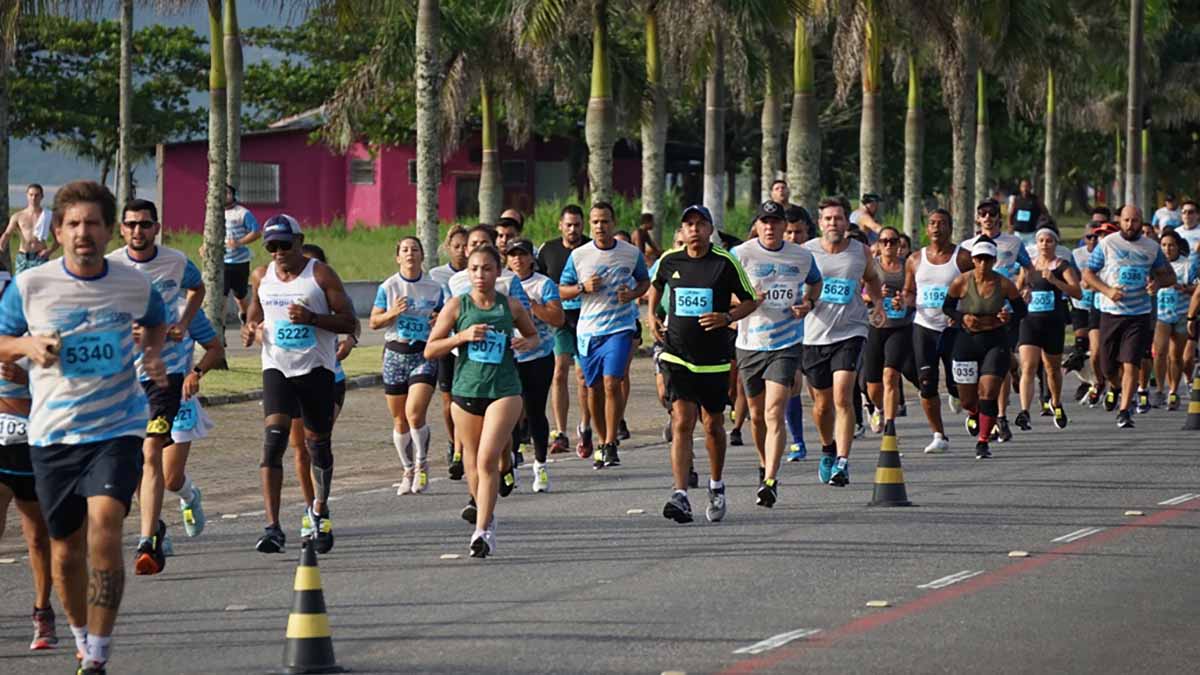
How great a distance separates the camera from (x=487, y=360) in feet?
41.1

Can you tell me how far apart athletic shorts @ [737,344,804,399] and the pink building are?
40.7 meters

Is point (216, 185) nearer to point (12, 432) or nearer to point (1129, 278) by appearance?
point (1129, 278)

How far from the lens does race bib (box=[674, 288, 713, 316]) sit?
1380 cm

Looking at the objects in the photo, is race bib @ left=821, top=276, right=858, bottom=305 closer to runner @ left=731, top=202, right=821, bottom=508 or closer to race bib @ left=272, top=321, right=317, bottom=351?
runner @ left=731, top=202, right=821, bottom=508

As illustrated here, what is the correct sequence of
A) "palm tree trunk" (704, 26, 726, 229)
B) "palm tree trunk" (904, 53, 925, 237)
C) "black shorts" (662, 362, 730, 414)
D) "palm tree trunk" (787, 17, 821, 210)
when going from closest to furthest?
Result: "black shorts" (662, 362, 730, 414)
"palm tree trunk" (787, 17, 821, 210)
"palm tree trunk" (704, 26, 726, 229)
"palm tree trunk" (904, 53, 925, 237)

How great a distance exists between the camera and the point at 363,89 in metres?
42.2

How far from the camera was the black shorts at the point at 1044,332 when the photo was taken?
20.5m

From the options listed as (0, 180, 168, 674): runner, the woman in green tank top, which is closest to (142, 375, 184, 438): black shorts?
the woman in green tank top

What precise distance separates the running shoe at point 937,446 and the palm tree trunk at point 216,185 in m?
9.78

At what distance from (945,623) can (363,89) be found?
3325 centimetres

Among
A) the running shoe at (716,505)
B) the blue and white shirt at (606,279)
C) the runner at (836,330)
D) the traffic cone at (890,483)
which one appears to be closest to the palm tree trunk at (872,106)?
the blue and white shirt at (606,279)

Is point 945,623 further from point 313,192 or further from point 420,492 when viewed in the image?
point 313,192

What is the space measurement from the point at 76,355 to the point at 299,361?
3.79m

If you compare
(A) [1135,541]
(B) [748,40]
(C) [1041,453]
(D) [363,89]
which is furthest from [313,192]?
(A) [1135,541]
